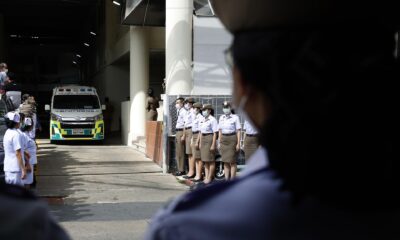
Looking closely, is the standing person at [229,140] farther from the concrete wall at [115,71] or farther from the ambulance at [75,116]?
the concrete wall at [115,71]

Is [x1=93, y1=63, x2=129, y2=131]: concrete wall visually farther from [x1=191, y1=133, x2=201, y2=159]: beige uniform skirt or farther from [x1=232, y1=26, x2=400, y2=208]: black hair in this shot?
[x1=232, y1=26, x2=400, y2=208]: black hair

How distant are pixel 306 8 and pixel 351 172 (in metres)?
0.35

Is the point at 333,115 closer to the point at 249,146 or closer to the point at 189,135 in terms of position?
the point at 249,146

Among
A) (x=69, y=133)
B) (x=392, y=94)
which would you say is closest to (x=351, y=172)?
(x=392, y=94)

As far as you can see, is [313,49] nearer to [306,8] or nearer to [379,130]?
[306,8]

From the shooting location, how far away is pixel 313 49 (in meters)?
1.14

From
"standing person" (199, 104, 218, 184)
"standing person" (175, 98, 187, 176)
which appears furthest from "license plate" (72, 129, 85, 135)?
"standing person" (199, 104, 218, 184)

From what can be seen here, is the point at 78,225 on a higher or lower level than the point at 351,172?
lower

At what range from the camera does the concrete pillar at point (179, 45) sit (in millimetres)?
15336

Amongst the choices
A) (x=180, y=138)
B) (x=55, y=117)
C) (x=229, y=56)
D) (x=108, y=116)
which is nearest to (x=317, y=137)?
(x=229, y=56)

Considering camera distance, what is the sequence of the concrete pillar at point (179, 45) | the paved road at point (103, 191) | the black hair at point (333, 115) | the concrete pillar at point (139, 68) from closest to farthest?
1. the black hair at point (333, 115)
2. the paved road at point (103, 191)
3. the concrete pillar at point (179, 45)
4. the concrete pillar at point (139, 68)

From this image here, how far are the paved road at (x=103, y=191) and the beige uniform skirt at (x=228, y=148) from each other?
1.12 meters

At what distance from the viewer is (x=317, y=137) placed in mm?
1128

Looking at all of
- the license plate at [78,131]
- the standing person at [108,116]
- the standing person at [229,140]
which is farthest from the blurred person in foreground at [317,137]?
the standing person at [108,116]
